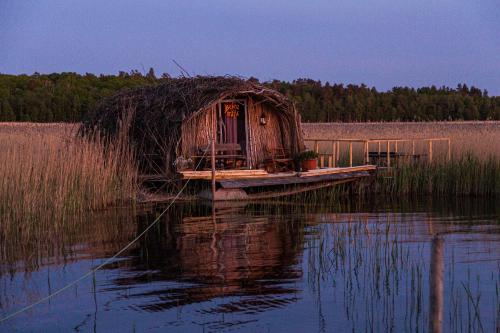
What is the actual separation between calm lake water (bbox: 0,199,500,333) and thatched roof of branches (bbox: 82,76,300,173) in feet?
14.5

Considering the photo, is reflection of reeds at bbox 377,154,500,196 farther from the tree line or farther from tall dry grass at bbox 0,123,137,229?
the tree line

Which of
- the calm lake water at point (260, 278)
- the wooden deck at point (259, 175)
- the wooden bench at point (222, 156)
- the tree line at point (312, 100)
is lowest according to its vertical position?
the calm lake water at point (260, 278)

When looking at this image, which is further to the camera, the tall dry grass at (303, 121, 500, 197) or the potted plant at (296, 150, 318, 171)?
the potted plant at (296, 150, 318, 171)

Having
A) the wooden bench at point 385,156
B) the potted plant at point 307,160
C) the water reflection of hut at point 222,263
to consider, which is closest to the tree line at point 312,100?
the wooden bench at point 385,156

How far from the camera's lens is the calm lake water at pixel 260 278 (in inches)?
317

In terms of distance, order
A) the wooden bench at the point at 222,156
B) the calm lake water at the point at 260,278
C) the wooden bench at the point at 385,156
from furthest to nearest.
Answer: the wooden bench at the point at 385,156, the wooden bench at the point at 222,156, the calm lake water at the point at 260,278

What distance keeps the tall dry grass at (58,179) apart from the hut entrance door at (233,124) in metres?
2.83

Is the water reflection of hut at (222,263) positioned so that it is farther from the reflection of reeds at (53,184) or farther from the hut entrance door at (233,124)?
the hut entrance door at (233,124)

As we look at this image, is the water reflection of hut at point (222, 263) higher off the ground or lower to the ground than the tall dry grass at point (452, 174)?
lower

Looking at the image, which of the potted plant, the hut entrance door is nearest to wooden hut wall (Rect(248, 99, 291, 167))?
the hut entrance door

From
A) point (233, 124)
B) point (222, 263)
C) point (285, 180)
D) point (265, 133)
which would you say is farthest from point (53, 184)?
point (265, 133)

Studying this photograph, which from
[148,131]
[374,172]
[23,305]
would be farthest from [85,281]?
[374,172]

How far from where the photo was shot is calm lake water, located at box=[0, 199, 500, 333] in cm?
805

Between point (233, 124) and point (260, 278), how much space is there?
11.0 metres
